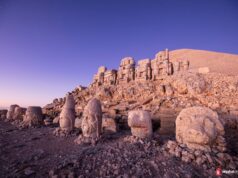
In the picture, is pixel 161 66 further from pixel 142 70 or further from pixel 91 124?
pixel 91 124

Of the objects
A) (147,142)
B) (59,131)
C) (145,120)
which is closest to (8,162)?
(59,131)

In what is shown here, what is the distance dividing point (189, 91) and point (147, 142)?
44.1ft

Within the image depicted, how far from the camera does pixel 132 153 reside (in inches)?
181

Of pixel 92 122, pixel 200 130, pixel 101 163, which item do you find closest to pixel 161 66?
pixel 92 122

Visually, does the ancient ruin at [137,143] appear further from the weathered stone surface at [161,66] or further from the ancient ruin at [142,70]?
the ancient ruin at [142,70]

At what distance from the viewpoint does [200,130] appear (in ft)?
15.0

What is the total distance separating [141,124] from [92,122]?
88.7 inches

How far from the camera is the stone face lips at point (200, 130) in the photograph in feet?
15.0

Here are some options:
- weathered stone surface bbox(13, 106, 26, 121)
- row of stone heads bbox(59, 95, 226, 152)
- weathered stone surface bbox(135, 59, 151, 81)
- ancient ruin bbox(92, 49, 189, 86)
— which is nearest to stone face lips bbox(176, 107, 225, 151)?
row of stone heads bbox(59, 95, 226, 152)

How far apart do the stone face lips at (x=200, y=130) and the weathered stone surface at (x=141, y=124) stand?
1442 mm

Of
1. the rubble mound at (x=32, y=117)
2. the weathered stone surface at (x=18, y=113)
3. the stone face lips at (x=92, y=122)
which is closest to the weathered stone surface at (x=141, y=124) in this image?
the stone face lips at (x=92, y=122)

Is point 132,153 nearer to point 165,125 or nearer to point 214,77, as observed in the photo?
point 165,125

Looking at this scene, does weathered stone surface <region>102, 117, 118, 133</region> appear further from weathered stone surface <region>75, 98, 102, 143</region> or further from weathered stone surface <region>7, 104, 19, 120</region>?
weathered stone surface <region>7, 104, 19, 120</region>

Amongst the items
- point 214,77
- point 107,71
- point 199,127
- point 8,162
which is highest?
point 107,71
